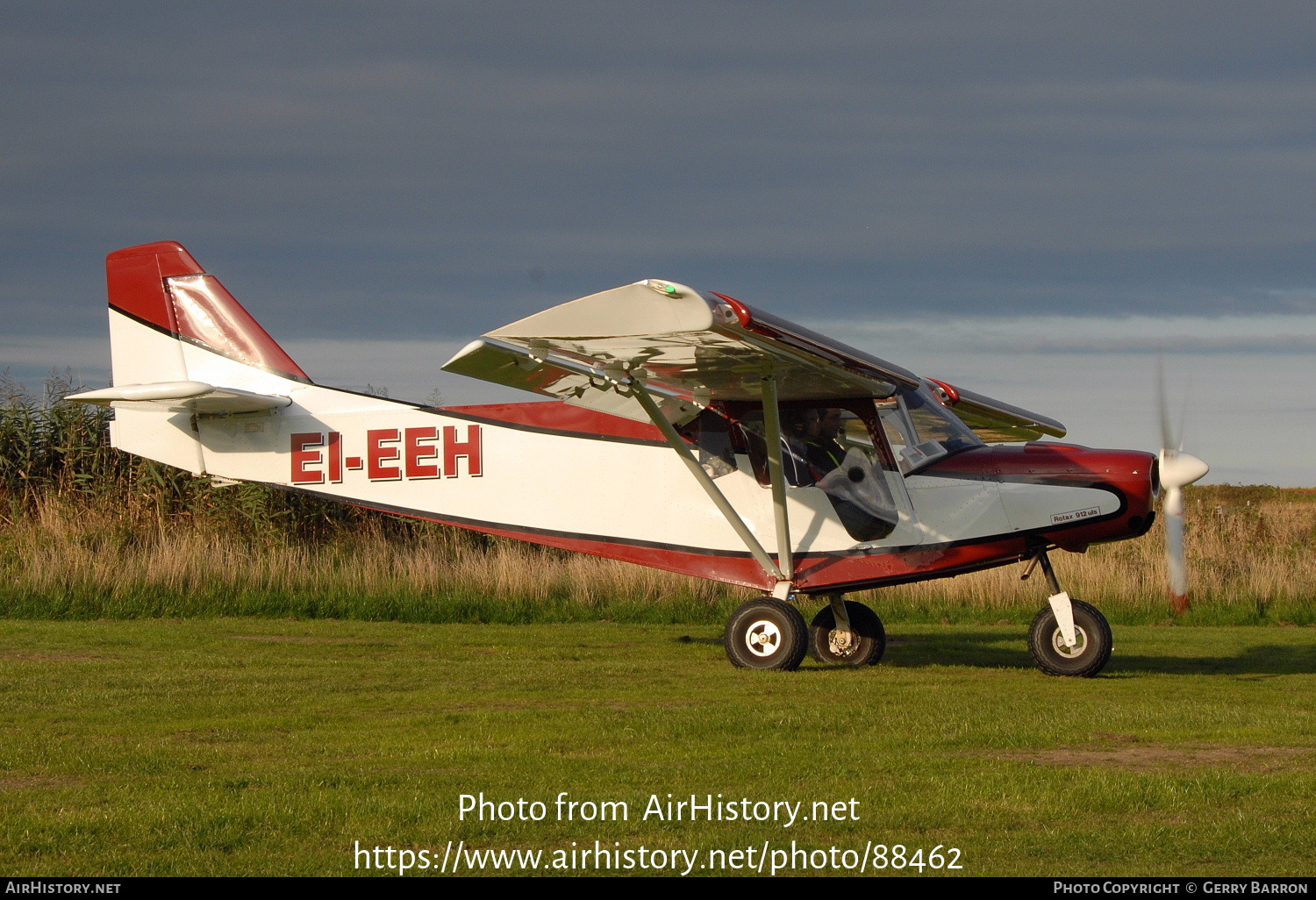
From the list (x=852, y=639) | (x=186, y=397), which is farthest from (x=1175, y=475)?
(x=186, y=397)

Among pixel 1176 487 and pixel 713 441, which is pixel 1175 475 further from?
pixel 713 441

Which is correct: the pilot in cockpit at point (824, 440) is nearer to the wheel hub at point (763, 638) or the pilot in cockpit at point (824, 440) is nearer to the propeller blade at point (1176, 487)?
the wheel hub at point (763, 638)

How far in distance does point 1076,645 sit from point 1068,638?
10 cm

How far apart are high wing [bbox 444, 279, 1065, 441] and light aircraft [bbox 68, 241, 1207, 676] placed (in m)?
0.02

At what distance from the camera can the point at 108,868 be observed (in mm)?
3848

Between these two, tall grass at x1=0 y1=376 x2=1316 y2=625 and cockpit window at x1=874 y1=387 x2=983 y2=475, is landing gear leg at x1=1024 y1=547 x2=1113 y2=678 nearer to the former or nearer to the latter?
cockpit window at x1=874 y1=387 x2=983 y2=475

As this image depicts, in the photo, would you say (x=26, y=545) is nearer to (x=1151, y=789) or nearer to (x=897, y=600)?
(x=897, y=600)

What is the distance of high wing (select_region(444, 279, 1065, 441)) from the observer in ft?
23.8

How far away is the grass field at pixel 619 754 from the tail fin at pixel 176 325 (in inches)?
118

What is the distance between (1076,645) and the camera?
31.1 feet

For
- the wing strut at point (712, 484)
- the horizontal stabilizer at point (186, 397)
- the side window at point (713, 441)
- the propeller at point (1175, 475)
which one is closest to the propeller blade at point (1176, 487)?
the propeller at point (1175, 475)

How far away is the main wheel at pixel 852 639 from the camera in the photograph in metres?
10.6
